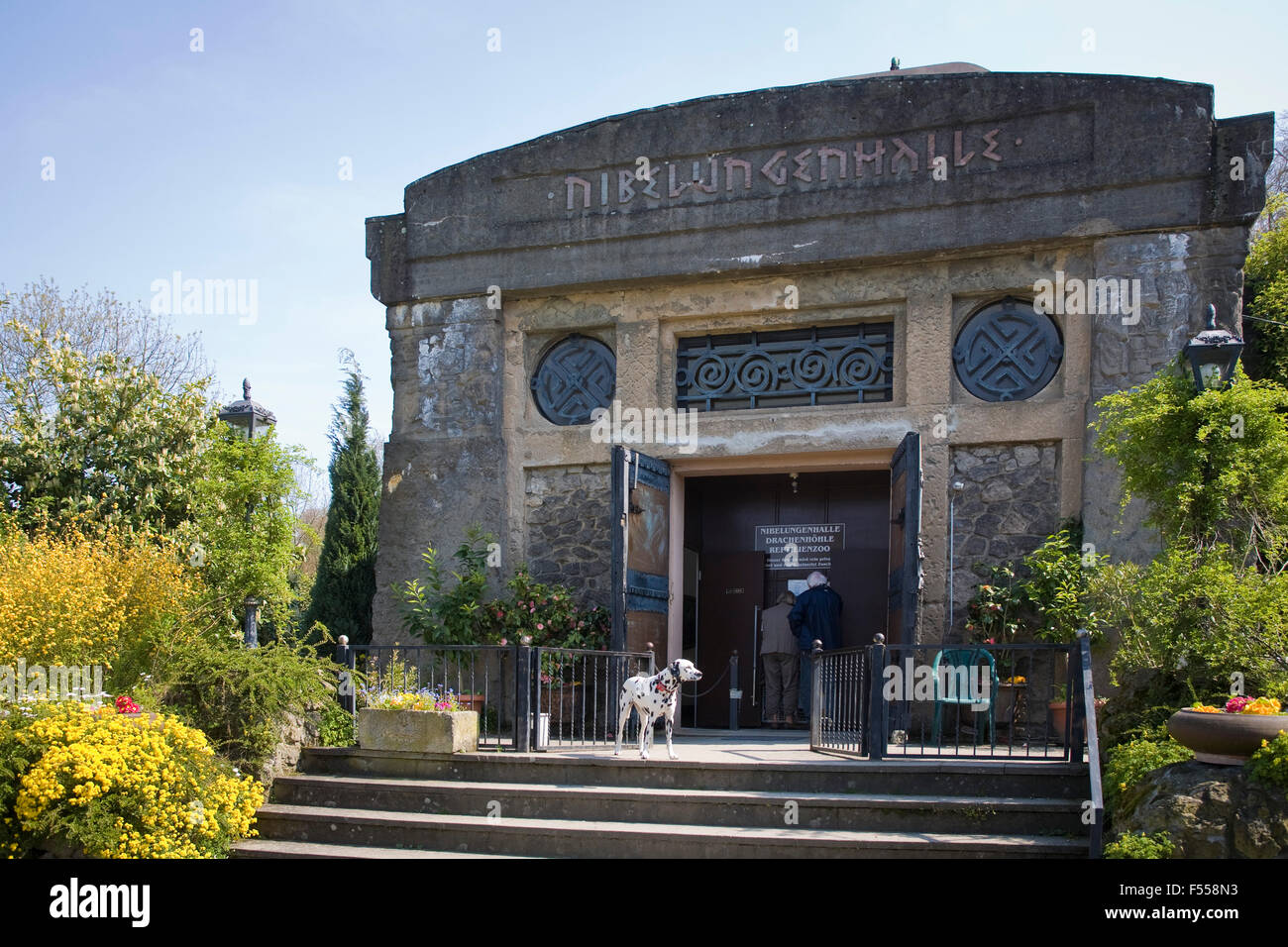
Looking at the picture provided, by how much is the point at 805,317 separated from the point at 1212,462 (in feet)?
13.8

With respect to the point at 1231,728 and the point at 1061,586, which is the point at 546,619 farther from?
the point at 1231,728

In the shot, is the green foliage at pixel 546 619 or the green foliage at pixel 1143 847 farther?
the green foliage at pixel 546 619

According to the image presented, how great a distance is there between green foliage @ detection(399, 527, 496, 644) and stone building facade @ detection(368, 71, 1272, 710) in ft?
0.88

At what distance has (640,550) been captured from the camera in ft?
34.5

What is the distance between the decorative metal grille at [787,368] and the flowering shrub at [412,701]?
4.05 meters

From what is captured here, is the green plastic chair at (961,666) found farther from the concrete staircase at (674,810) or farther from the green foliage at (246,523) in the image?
the green foliage at (246,523)

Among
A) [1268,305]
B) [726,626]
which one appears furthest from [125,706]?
[1268,305]

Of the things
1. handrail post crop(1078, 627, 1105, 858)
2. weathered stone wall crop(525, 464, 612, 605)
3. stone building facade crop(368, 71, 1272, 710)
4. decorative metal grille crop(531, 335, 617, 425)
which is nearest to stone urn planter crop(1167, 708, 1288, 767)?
handrail post crop(1078, 627, 1105, 858)

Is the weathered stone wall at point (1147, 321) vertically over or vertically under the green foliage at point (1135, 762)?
over

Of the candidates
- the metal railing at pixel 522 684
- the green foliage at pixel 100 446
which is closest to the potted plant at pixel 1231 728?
the metal railing at pixel 522 684

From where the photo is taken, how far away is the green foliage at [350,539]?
54.4ft

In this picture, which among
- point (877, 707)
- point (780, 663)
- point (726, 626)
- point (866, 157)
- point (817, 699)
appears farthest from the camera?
point (726, 626)
